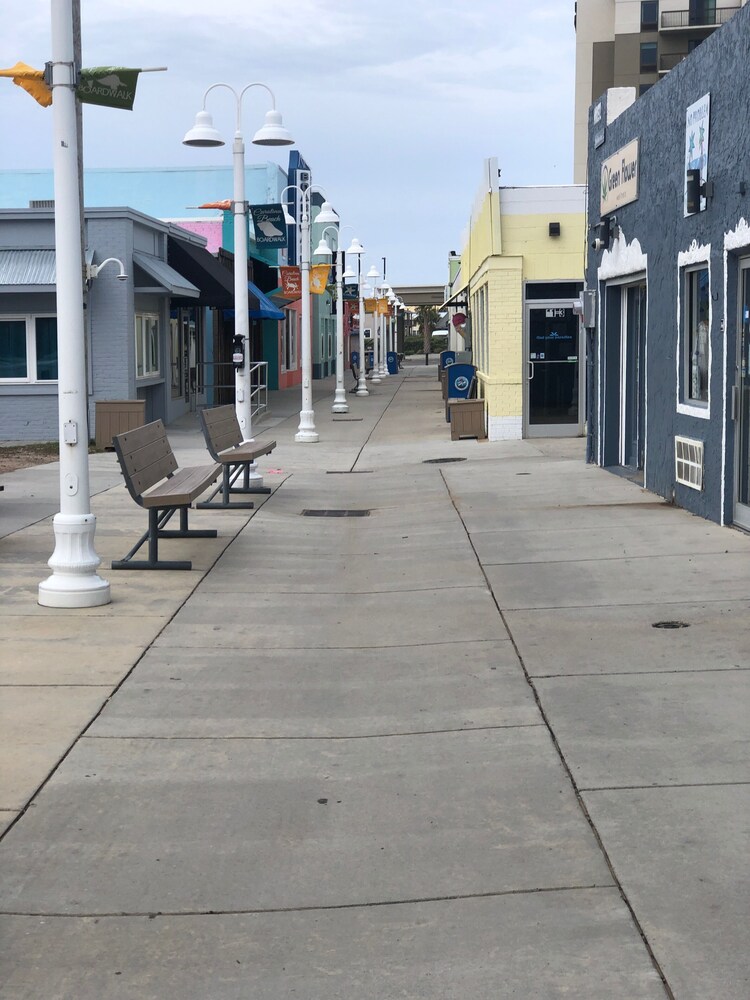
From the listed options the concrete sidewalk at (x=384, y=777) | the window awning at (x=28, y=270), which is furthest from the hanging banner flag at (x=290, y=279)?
the concrete sidewalk at (x=384, y=777)

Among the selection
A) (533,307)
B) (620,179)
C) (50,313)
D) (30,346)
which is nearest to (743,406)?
(620,179)

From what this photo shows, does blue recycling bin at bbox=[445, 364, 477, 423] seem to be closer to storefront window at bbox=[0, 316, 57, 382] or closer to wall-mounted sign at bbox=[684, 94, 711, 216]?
storefront window at bbox=[0, 316, 57, 382]

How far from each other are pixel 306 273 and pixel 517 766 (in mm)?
19817

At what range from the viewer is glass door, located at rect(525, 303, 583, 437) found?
2242 centimetres

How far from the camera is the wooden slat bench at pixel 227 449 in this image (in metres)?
13.5

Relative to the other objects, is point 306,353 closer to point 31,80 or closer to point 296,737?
point 31,80

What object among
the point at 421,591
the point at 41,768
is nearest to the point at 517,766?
the point at 41,768

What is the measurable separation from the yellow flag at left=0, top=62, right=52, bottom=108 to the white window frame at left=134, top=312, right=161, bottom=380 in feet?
55.3

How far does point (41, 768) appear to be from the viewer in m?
5.50

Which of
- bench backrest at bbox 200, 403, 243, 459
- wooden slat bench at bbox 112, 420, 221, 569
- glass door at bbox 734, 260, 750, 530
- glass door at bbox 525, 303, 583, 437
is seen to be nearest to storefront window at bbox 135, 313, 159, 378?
glass door at bbox 525, 303, 583, 437

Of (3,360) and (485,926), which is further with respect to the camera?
(3,360)

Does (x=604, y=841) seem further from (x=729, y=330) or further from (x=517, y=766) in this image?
(x=729, y=330)

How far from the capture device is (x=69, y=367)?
869 centimetres

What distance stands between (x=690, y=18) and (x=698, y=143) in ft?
206
